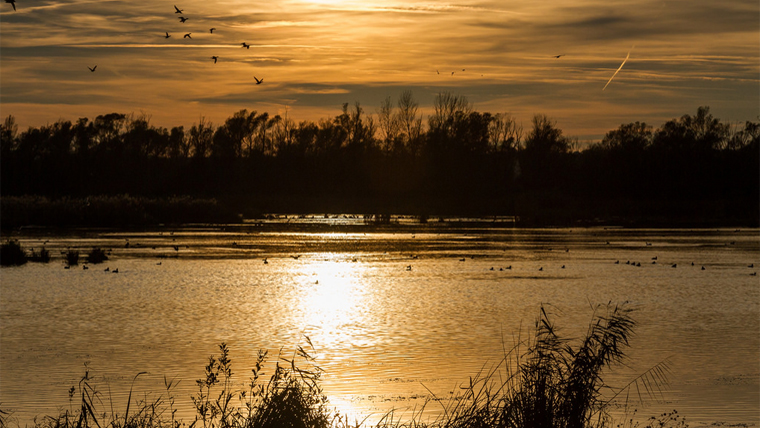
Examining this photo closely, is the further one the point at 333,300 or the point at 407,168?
the point at 407,168

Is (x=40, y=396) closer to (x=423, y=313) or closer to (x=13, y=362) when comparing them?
(x=13, y=362)

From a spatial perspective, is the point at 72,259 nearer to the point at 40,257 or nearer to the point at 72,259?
the point at 72,259

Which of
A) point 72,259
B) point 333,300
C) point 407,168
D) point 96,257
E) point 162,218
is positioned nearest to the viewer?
point 333,300

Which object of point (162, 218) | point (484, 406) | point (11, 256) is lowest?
point (484, 406)

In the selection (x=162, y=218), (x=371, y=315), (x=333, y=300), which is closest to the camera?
(x=371, y=315)

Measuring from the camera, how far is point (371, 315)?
1991 centimetres

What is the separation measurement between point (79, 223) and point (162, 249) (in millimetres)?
22733

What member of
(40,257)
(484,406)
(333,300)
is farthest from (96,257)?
(484,406)

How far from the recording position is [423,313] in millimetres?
20281

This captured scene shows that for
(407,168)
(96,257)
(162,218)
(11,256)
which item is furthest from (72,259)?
(407,168)

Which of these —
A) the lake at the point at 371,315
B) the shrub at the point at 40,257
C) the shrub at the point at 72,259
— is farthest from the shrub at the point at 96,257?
the shrub at the point at 40,257

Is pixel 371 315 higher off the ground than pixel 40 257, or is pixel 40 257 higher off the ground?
pixel 40 257

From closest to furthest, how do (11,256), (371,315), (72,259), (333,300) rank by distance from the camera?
1. (371,315)
2. (333,300)
3. (72,259)
4. (11,256)

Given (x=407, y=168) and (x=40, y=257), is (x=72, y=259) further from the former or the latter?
(x=407, y=168)
